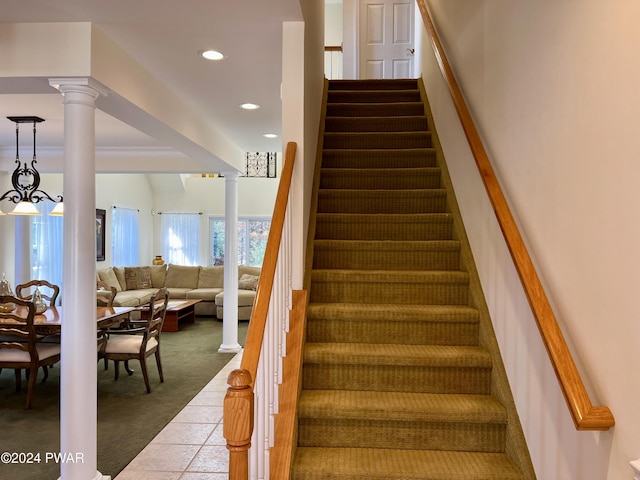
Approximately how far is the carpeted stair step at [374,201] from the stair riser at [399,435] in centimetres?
167

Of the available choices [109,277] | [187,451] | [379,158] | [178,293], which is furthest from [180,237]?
[187,451]

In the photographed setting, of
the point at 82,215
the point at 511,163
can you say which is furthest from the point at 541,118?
the point at 82,215

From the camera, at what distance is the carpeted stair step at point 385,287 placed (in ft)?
8.96

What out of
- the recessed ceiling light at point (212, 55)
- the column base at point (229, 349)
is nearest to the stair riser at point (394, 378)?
the recessed ceiling light at point (212, 55)

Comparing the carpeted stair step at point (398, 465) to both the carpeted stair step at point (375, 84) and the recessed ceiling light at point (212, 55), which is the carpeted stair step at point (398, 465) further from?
the carpeted stair step at point (375, 84)

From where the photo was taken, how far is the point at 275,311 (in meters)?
1.88

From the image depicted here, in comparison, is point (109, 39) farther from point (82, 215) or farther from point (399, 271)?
point (399, 271)

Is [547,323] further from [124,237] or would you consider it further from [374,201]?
[124,237]

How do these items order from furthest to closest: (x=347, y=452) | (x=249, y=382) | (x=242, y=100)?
(x=242, y=100) → (x=347, y=452) → (x=249, y=382)

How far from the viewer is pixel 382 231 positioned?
127 inches

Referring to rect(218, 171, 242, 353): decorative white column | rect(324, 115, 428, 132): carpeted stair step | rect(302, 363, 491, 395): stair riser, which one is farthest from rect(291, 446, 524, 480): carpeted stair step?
rect(218, 171, 242, 353): decorative white column

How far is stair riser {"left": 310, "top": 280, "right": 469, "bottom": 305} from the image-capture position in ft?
8.96

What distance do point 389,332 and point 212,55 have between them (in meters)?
2.08

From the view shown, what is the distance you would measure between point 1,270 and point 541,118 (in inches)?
280
